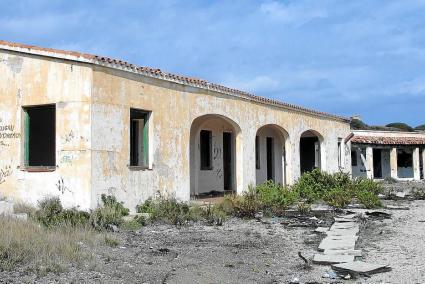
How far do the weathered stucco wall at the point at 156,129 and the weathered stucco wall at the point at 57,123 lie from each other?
283mm

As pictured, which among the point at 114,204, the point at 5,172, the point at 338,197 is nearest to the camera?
the point at 114,204

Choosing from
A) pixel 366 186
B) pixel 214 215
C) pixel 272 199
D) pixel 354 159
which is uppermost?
pixel 354 159

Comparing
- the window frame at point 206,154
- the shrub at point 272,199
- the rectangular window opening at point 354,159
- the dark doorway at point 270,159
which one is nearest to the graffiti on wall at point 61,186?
the shrub at point 272,199

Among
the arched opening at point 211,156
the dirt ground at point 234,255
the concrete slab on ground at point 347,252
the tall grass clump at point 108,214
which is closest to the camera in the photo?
the dirt ground at point 234,255

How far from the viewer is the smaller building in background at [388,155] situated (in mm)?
31359

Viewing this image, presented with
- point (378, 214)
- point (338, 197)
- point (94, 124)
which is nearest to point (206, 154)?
point (338, 197)

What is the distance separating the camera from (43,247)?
23.5ft

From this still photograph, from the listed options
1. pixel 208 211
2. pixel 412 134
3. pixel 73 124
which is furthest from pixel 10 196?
pixel 412 134

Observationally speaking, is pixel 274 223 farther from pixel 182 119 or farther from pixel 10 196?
pixel 10 196

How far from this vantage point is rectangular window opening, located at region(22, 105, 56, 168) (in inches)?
524

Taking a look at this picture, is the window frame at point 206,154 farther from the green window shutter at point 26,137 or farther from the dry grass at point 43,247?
the dry grass at point 43,247

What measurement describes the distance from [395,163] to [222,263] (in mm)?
27769

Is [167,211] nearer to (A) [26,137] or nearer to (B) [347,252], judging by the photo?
(A) [26,137]

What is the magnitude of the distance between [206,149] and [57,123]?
25.9ft
